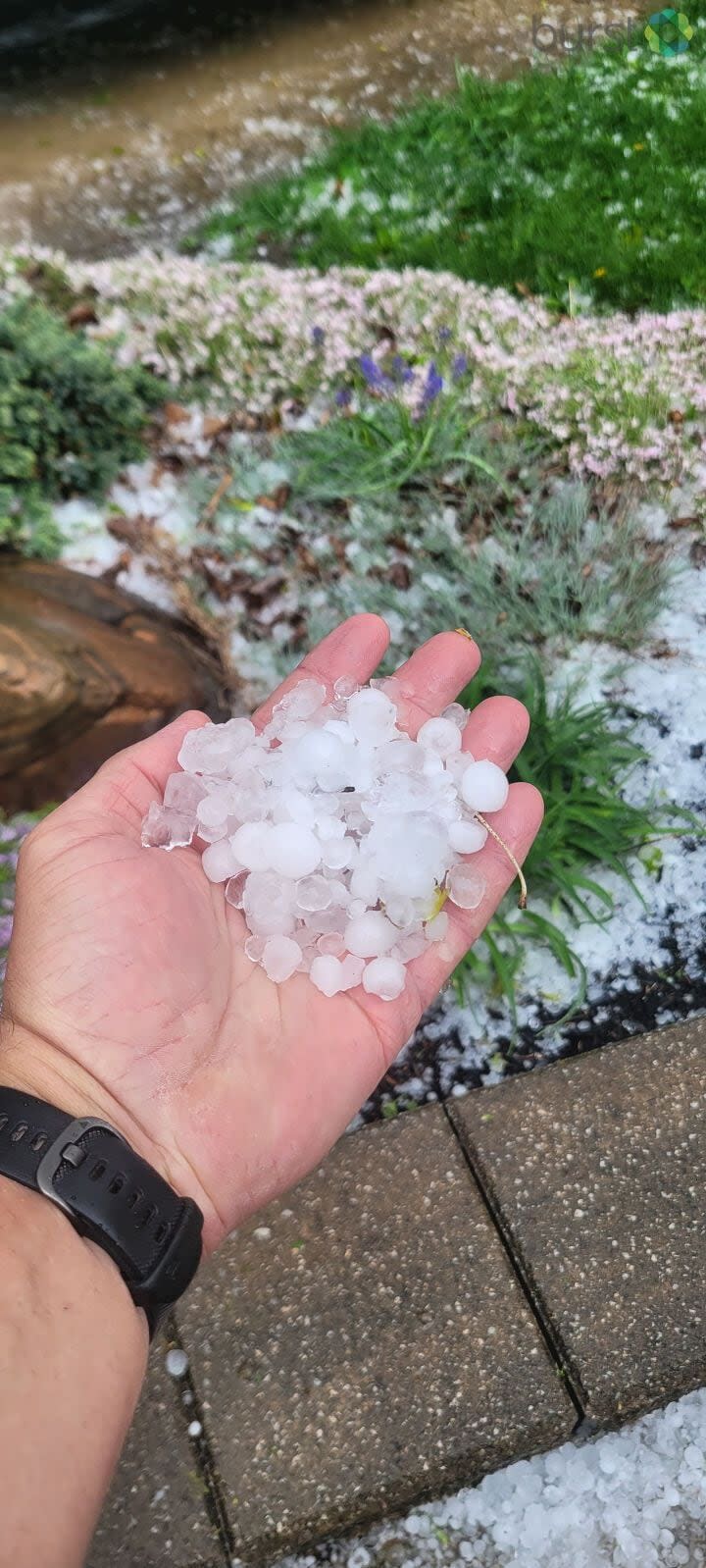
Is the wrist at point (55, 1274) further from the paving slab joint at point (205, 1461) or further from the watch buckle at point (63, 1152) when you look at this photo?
the paving slab joint at point (205, 1461)

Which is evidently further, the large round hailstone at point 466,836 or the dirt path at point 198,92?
the dirt path at point 198,92

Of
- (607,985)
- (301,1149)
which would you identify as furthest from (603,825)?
(301,1149)

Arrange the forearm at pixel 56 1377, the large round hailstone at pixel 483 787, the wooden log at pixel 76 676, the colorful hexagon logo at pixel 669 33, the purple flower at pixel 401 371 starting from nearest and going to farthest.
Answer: the forearm at pixel 56 1377 → the large round hailstone at pixel 483 787 → the wooden log at pixel 76 676 → the purple flower at pixel 401 371 → the colorful hexagon logo at pixel 669 33

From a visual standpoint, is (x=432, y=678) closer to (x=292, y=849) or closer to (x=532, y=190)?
(x=292, y=849)

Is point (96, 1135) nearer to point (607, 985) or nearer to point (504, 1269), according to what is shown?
point (504, 1269)

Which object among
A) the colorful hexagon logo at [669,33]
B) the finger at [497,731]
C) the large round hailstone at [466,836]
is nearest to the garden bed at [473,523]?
the finger at [497,731]

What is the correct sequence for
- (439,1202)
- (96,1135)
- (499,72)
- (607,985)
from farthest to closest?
(499,72) < (607,985) < (439,1202) < (96,1135)
